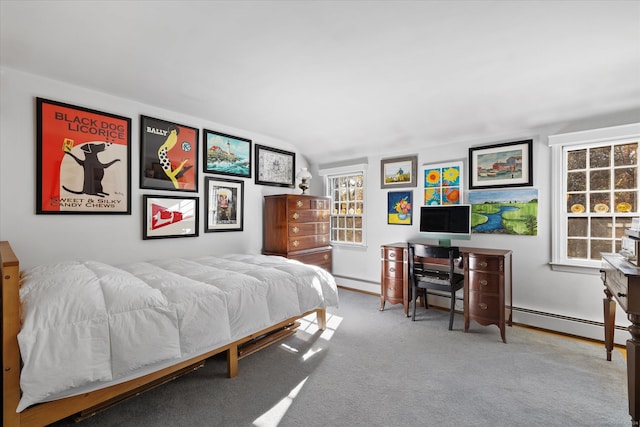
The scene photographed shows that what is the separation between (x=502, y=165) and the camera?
3.54 m

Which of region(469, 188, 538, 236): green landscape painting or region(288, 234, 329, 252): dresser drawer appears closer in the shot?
region(469, 188, 538, 236): green landscape painting

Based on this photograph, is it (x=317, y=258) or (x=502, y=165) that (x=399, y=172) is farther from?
(x=317, y=258)

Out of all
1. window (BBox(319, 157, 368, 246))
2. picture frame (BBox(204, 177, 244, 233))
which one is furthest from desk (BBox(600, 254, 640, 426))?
picture frame (BBox(204, 177, 244, 233))

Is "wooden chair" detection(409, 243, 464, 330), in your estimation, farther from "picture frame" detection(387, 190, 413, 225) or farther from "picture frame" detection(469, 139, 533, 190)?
"picture frame" detection(469, 139, 533, 190)

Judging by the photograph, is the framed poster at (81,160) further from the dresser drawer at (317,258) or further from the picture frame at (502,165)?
the picture frame at (502,165)

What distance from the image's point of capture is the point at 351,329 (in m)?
3.20

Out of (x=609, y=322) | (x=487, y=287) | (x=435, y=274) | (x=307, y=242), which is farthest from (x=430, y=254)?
(x=307, y=242)

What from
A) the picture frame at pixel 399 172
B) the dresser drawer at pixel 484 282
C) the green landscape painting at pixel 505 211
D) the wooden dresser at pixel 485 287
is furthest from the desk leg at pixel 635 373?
the picture frame at pixel 399 172

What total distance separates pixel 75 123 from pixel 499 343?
4.70 meters

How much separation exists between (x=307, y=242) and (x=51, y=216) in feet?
9.67

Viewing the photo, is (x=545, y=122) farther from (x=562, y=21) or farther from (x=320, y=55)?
(x=320, y=55)

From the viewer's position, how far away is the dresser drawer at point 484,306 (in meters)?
3.01

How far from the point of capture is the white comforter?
4.67 ft

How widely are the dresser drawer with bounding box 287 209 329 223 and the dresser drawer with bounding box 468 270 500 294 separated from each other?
233cm
